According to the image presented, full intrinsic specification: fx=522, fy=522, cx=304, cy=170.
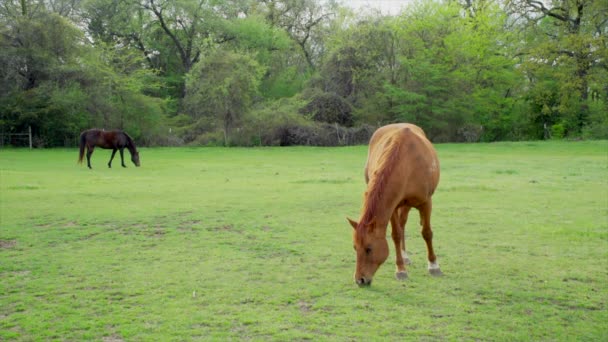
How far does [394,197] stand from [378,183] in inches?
8.9

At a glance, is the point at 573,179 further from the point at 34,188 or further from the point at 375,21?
the point at 375,21

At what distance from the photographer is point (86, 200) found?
11094mm

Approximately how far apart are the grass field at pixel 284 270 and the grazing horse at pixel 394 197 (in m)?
0.32

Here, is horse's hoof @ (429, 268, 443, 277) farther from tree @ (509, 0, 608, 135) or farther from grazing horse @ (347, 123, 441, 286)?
tree @ (509, 0, 608, 135)

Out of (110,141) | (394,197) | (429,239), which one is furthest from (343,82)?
(394,197)

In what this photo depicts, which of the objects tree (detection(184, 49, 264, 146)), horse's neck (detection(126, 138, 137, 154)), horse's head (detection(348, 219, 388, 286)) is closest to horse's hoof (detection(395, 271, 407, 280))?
horse's head (detection(348, 219, 388, 286))

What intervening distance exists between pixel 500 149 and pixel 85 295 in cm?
2702

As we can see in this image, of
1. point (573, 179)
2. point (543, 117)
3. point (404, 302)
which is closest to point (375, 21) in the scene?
point (543, 117)

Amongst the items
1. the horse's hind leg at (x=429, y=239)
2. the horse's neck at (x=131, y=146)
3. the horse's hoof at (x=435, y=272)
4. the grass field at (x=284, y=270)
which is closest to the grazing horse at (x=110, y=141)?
the horse's neck at (x=131, y=146)

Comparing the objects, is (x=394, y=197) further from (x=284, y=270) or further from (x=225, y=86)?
(x=225, y=86)

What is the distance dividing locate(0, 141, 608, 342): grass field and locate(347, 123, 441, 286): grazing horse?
1.05ft

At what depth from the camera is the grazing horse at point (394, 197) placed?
15.6 feet

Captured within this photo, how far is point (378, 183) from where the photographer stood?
4957 mm

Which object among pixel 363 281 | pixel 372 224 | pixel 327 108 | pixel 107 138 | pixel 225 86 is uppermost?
pixel 225 86
